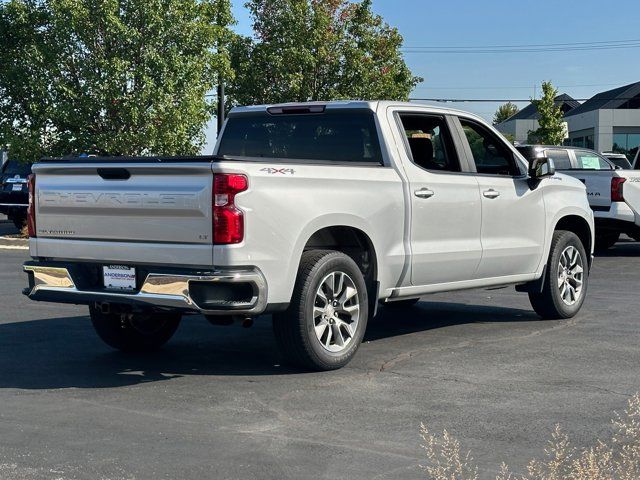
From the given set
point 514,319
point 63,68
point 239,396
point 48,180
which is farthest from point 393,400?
point 63,68

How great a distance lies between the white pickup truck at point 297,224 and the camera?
649 centimetres

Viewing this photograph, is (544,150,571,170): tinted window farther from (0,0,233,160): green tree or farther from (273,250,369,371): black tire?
(273,250,369,371): black tire

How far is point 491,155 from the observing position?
30.5ft

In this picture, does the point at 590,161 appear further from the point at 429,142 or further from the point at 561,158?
the point at 429,142

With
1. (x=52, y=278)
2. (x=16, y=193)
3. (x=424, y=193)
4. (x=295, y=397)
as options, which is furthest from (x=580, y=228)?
(x=16, y=193)

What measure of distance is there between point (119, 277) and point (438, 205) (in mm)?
2717

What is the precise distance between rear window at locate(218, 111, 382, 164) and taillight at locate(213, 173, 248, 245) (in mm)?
1837

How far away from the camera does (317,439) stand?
5.38m

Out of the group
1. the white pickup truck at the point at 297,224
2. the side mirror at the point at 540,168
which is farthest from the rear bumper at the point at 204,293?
the side mirror at the point at 540,168

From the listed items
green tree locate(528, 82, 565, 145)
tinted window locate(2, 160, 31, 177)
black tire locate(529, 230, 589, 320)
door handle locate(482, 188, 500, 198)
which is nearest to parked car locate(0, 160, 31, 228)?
tinted window locate(2, 160, 31, 177)

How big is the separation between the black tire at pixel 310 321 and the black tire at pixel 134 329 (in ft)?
3.96

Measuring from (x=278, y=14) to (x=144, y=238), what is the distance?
3030 centimetres

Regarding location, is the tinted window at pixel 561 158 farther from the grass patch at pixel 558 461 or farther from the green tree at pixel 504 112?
the green tree at pixel 504 112

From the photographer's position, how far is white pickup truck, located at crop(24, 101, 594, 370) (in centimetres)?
649
